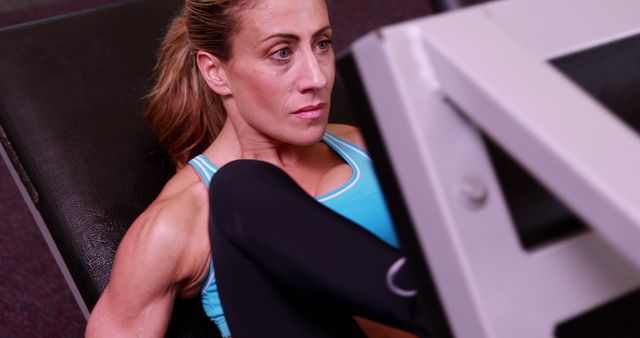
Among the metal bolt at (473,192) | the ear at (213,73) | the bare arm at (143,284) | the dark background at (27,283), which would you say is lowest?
the dark background at (27,283)

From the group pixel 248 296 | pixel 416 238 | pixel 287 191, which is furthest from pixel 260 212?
pixel 416 238

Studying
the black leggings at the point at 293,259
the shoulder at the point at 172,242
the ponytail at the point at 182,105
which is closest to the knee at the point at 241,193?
the black leggings at the point at 293,259

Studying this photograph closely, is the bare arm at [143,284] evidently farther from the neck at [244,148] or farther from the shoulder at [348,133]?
the shoulder at [348,133]

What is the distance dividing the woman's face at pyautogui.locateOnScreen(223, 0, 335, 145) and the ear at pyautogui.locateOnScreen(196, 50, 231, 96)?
3 cm

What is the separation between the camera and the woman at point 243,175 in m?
0.68

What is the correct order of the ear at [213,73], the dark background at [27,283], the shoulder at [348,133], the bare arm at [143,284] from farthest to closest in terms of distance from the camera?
the dark background at [27,283], the shoulder at [348,133], the ear at [213,73], the bare arm at [143,284]

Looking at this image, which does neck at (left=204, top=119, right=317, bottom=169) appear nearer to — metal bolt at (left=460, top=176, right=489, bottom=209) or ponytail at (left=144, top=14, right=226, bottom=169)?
ponytail at (left=144, top=14, right=226, bottom=169)

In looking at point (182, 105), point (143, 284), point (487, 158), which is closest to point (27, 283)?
point (182, 105)

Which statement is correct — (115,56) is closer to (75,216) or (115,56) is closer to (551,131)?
A: (75,216)

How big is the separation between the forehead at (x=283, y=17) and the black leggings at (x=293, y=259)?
0.31 meters

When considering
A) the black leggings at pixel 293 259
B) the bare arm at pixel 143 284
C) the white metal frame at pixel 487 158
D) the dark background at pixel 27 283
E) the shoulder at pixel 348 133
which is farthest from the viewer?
the dark background at pixel 27 283

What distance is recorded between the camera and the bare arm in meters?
0.91

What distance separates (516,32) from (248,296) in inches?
16.1

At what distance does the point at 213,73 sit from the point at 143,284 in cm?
32
